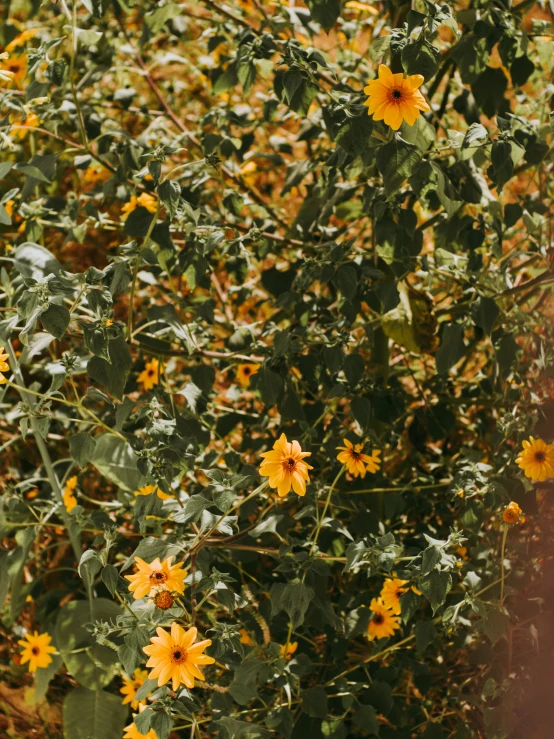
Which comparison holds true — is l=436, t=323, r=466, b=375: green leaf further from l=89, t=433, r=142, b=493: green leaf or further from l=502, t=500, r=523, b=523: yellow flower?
l=89, t=433, r=142, b=493: green leaf

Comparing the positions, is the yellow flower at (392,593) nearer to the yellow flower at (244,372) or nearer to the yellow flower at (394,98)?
the yellow flower at (244,372)

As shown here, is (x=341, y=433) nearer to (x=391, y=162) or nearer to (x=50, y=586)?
(x=391, y=162)

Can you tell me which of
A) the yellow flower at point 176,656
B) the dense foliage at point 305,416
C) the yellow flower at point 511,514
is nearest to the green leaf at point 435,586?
the dense foliage at point 305,416

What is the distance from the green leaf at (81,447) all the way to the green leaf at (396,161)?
48 centimetres

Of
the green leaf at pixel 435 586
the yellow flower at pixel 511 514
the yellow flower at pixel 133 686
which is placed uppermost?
the yellow flower at pixel 511 514

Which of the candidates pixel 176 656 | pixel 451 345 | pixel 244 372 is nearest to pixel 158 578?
pixel 176 656

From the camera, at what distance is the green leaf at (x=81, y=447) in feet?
3.29

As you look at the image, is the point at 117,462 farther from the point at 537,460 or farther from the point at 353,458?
the point at 537,460

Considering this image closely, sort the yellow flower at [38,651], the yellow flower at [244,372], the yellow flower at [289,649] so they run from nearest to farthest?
1. the yellow flower at [289,649]
2. the yellow flower at [38,651]
3. the yellow flower at [244,372]

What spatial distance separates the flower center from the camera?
2.92ft

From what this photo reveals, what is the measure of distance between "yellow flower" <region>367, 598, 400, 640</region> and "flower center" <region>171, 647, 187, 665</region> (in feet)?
1.39

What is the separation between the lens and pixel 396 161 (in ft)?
3.05

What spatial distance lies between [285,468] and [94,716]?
65 cm

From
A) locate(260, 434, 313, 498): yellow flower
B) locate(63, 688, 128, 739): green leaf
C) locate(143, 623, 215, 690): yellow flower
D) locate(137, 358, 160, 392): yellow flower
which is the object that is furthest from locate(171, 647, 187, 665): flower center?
locate(137, 358, 160, 392): yellow flower
